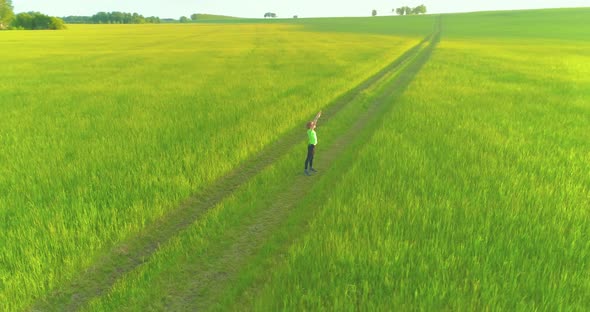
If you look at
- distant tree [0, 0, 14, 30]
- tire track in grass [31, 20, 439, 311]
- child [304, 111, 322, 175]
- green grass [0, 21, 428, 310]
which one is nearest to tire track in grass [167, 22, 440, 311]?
tire track in grass [31, 20, 439, 311]

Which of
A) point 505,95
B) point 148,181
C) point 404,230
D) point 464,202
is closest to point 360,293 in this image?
point 404,230

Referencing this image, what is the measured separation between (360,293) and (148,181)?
4.62 meters

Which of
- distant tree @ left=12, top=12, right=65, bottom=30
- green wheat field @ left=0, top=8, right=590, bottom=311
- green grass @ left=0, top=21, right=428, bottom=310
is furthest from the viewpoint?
distant tree @ left=12, top=12, right=65, bottom=30

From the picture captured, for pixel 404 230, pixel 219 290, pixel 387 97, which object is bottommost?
pixel 219 290

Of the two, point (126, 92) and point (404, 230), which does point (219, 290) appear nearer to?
point (404, 230)

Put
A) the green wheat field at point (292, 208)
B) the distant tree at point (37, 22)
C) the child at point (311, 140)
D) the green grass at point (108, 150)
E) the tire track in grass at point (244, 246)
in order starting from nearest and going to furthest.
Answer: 1. the green wheat field at point (292, 208)
2. the tire track in grass at point (244, 246)
3. the green grass at point (108, 150)
4. the child at point (311, 140)
5. the distant tree at point (37, 22)

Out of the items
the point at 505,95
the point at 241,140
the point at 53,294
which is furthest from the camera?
the point at 505,95

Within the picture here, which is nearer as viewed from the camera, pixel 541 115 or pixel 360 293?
pixel 360 293

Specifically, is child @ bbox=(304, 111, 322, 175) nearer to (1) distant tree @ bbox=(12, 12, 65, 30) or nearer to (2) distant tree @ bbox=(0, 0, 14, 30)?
(1) distant tree @ bbox=(12, 12, 65, 30)

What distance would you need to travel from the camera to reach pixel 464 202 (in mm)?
5008

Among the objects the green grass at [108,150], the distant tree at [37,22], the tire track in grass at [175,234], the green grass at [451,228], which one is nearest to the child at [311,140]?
the tire track in grass at [175,234]

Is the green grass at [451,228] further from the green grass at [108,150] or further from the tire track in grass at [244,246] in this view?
the green grass at [108,150]

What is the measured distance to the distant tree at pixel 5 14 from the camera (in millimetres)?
93869

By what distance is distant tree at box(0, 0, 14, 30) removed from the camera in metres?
93.9
